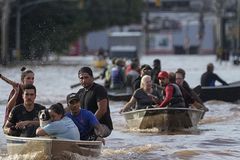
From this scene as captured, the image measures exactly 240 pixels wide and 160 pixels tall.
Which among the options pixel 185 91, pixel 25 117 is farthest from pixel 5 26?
pixel 25 117

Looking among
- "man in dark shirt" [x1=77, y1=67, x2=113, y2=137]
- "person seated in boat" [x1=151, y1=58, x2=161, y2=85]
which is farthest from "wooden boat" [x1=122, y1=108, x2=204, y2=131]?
"man in dark shirt" [x1=77, y1=67, x2=113, y2=137]

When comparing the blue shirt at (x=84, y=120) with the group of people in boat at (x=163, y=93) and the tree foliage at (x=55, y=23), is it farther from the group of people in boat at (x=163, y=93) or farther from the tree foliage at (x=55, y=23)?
the tree foliage at (x=55, y=23)

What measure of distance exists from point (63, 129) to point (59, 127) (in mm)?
98

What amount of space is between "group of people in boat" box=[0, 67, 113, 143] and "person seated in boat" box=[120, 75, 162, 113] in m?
4.14

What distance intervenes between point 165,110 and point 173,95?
39 centimetres

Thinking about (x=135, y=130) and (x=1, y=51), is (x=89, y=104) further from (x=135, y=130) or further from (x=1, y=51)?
(x=1, y=51)

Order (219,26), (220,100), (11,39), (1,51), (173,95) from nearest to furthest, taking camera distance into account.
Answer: (173,95) → (220,100) → (1,51) → (11,39) → (219,26)

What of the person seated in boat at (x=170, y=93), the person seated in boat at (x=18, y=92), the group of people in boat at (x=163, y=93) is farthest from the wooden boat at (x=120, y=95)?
the person seated in boat at (x=18, y=92)

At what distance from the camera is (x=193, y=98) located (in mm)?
20469

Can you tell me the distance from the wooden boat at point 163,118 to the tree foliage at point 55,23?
37.0 m

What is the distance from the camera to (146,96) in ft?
63.4

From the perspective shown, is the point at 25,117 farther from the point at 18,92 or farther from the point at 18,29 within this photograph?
the point at 18,29

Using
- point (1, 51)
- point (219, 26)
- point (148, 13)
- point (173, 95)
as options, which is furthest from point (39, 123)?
point (148, 13)

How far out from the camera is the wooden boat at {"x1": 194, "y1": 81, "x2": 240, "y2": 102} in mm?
28341
